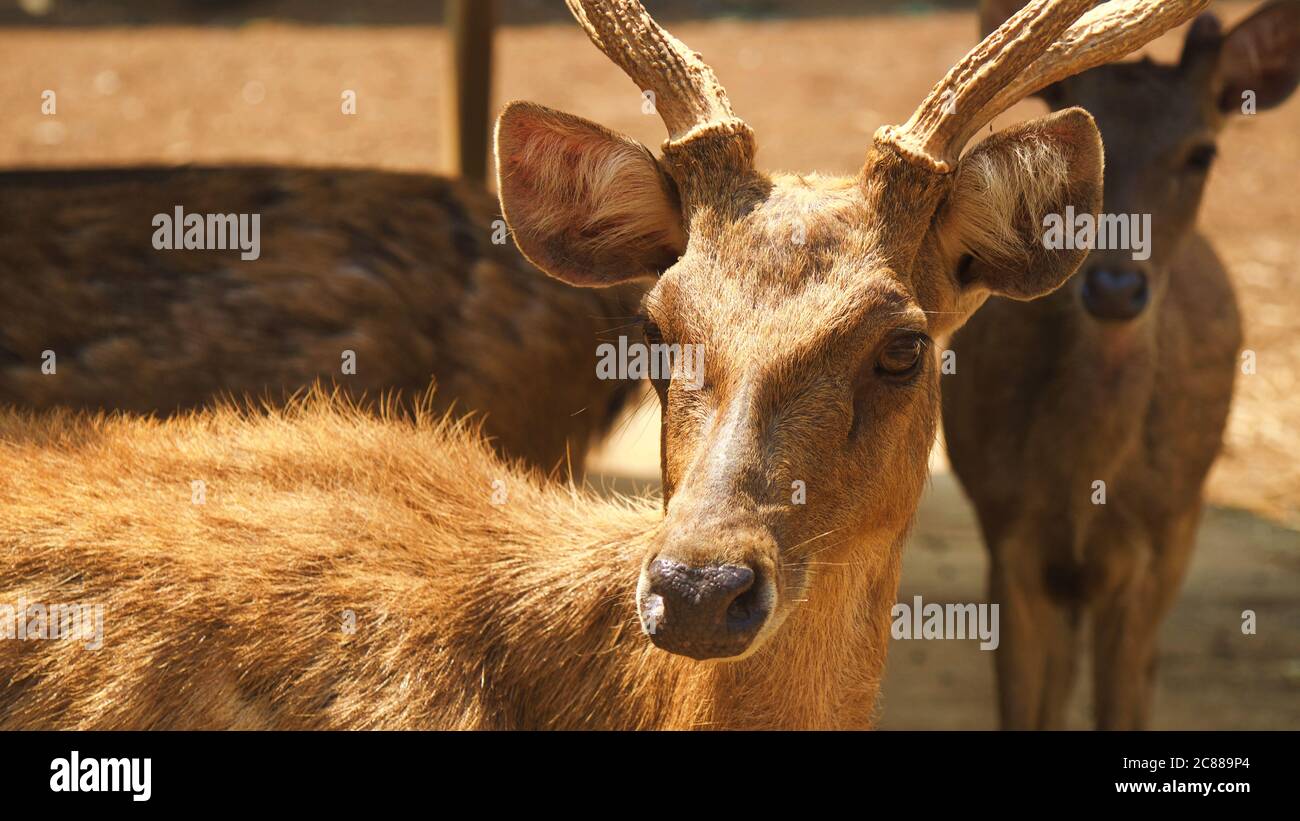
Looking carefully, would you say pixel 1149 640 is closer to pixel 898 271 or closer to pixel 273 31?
pixel 898 271

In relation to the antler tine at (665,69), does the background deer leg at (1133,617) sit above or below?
below

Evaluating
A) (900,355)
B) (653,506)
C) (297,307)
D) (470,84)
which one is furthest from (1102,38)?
(470,84)

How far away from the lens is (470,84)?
910cm

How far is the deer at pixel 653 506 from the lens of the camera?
Answer: 10.9 ft

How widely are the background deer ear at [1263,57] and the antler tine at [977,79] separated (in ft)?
8.35

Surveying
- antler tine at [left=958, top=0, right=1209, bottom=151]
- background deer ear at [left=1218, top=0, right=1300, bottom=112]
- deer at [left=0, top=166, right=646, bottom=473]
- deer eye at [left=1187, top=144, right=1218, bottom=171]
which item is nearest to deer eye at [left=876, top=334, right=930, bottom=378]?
antler tine at [left=958, top=0, right=1209, bottom=151]

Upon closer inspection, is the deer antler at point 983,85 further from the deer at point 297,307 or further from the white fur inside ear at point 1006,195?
the deer at point 297,307

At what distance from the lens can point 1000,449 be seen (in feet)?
19.6

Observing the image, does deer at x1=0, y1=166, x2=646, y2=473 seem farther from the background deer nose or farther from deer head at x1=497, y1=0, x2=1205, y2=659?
the background deer nose

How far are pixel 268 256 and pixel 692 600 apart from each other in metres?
3.42

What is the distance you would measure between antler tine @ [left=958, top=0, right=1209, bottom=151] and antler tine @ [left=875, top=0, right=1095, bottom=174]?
0.41 ft

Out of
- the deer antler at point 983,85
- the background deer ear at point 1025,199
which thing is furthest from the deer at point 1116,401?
the deer antler at point 983,85

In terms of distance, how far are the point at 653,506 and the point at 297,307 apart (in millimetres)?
2176
